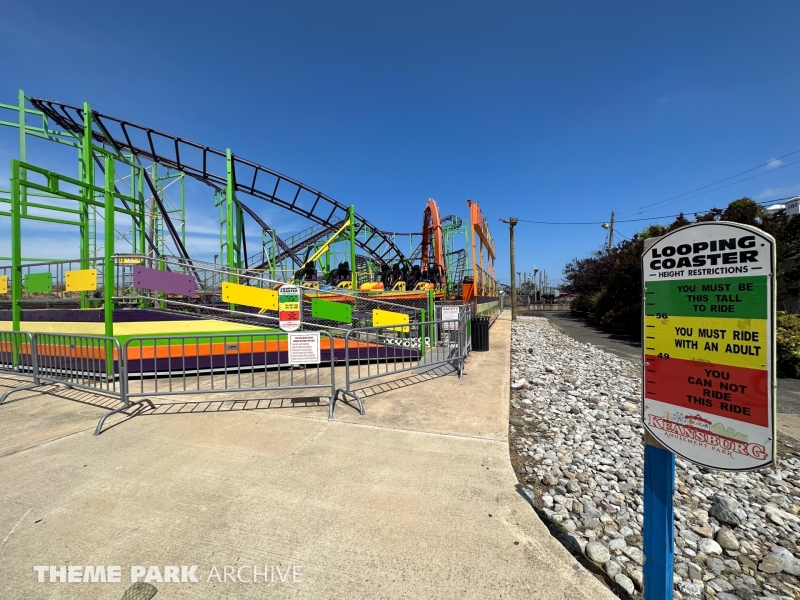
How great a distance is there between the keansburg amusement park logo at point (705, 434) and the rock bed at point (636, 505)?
106cm

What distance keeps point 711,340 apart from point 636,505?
210cm

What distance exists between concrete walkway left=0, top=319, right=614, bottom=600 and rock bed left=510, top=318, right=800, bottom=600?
0.30 meters

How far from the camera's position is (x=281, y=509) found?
257 cm

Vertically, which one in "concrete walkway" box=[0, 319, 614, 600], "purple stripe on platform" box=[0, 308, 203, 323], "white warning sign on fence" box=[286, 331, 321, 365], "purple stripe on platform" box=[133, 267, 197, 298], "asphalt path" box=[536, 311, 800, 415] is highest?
"purple stripe on platform" box=[133, 267, 197, 298]

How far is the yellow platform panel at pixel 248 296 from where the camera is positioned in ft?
21.7

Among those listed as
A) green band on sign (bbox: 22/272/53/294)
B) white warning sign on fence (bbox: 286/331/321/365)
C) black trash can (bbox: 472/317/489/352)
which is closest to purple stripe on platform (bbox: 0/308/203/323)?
green band on sign (bbox: 22/272/53/294)

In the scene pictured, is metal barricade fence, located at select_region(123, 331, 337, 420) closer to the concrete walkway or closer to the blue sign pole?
the concrete walkway

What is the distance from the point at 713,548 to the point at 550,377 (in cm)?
506

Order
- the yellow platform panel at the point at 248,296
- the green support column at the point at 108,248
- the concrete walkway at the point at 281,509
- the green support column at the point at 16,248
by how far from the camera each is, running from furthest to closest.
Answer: the yellow platform panel at the point at 248,296
the green support column at the point at 16,248
the green support column at the point at 108,248
the concrete walkway at the point at 281,509

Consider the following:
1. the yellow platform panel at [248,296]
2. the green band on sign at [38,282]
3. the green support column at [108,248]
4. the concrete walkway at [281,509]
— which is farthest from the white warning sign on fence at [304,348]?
the green band on sign at [38,282]

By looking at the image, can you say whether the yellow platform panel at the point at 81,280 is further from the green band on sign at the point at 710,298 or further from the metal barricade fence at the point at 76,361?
the green band on sign at the point at 710,298

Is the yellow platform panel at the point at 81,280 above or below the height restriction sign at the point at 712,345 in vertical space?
above

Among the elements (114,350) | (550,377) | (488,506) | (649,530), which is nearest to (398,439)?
(488,506)

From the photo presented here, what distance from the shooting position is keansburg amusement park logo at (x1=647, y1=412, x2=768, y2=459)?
1363 millimetres
